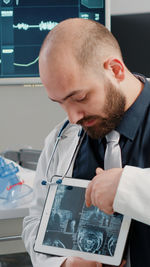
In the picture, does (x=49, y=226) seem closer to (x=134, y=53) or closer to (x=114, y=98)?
(x=114, y=98)

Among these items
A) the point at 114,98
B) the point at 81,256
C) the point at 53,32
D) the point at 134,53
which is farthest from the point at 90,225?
the point at 134,53

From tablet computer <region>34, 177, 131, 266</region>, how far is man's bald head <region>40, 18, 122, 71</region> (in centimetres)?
31

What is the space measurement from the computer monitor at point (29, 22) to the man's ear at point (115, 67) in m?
1.81

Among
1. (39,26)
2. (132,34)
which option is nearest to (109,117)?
(132,34)

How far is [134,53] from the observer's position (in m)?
1.99

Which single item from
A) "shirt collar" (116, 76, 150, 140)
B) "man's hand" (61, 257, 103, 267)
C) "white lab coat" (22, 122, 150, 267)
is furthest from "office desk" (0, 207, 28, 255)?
"shirt collar" (116, 76, 150, 140)

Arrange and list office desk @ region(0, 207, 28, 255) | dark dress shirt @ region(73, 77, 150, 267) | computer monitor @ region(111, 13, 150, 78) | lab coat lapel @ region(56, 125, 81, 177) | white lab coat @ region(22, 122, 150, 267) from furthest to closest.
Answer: computer monitor @ region(111, 13, 150, 78), office desk @ region(0, 207, 28, 255), lab coat lapel @ region(56, 125, 81, 177), dark dress shirt @ region(73, 77, 150, 267), white lab coat @ region(22, 122, 150, 267)

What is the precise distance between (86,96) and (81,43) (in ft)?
0.41

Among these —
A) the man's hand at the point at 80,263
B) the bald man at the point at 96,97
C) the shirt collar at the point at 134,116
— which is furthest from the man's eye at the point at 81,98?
the man's hand at the point at 80,263

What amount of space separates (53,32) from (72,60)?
0.32 ft

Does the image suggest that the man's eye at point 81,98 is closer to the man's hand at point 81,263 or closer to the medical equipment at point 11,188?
the man's hand at point 81,263

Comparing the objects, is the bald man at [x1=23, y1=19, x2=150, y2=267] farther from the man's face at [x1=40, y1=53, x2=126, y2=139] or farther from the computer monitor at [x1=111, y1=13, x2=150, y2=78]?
the computer monitor at [x1=111, y1=13, x2=150, y2=78]

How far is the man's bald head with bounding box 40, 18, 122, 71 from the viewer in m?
1.03

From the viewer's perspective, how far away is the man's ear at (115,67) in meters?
1.05
